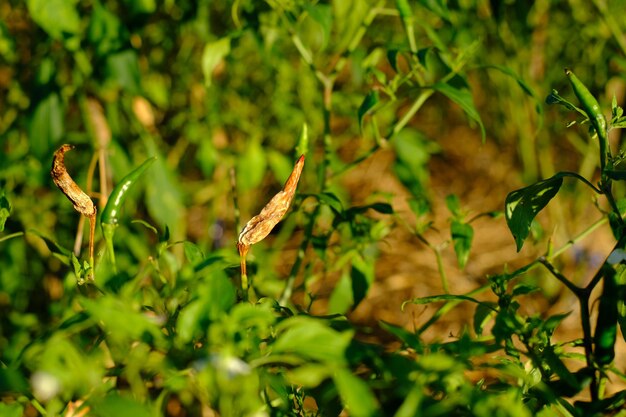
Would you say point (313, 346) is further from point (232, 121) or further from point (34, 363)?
point (232, 121)

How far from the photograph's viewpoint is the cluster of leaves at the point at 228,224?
0.63m

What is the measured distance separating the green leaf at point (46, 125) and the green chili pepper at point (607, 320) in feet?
3.27

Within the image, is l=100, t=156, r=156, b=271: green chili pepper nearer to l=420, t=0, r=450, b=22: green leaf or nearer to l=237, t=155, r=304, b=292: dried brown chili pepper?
l=237, t=155, r=304, b=292: dried brown chili pepper

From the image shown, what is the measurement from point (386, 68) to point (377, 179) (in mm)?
474

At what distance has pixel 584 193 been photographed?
7.66ft

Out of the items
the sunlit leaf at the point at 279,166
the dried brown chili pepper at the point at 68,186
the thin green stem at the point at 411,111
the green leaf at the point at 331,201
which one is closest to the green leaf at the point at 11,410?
the dried brown chili pepper at the point at 68,186

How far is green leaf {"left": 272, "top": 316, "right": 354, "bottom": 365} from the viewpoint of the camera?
1.95 ft

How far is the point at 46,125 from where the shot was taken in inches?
57.7

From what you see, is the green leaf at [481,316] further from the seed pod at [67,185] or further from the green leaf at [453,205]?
the seed pod at [67,185]

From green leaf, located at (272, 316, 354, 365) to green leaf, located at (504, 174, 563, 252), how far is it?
0.94ft

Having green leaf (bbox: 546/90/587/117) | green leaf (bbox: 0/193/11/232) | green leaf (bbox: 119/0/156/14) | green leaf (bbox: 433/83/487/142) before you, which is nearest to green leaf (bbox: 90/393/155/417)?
→ green leaf (bbox: 0/193/11/232)

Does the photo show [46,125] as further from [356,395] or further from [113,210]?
[356,395]

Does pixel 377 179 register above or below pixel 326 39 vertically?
below

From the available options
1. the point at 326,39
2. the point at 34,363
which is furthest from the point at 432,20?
the point at 34,363
